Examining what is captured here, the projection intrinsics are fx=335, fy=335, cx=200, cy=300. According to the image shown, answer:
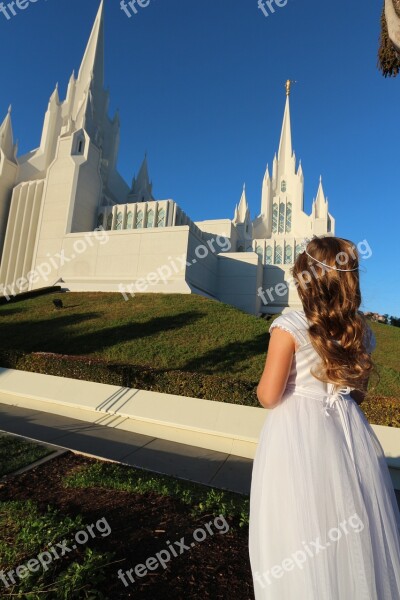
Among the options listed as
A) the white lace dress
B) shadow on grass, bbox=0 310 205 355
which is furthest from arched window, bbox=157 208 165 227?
the white lace dress

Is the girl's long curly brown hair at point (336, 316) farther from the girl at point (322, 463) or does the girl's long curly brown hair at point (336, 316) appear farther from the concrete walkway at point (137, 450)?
the concrete walkway at point (137, 450)

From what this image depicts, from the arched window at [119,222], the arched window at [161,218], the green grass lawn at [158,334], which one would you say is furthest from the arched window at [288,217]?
the green grass lawn at [158,334]

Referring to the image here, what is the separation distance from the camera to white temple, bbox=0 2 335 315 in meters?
24.3

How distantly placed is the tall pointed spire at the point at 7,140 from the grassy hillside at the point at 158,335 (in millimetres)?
23406

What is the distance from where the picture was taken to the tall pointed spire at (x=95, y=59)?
134ft

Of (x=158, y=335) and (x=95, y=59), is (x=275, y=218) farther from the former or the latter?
(x=158, y=335)

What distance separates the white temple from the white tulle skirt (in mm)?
20139

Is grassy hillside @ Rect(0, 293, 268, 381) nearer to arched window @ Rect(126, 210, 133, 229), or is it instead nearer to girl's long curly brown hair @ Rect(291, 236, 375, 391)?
girl's long curly brown hair @ Rect(291, 236, 375, 391)

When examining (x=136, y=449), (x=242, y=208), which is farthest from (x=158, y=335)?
(x=242, y=208)

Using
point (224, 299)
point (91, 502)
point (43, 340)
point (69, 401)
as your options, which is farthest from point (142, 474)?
point (224, 299)

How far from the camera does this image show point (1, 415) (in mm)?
6895

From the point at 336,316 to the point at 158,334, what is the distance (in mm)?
12241

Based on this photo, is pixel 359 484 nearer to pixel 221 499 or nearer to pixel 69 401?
pixel 221 499

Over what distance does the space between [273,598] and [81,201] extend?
103 ft
